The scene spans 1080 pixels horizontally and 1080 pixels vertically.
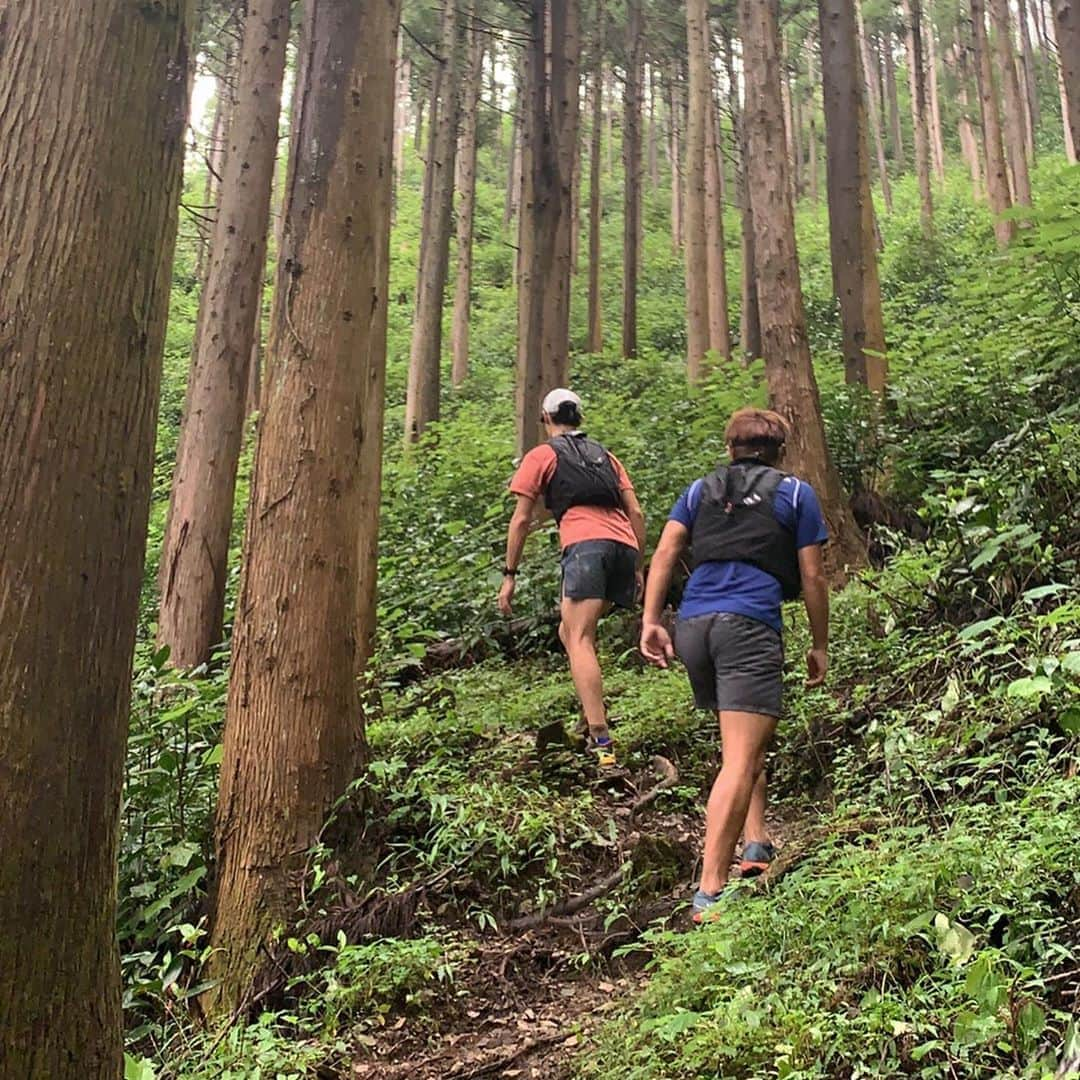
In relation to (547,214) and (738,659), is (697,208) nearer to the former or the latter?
(547,214)

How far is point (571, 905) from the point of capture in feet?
12.7

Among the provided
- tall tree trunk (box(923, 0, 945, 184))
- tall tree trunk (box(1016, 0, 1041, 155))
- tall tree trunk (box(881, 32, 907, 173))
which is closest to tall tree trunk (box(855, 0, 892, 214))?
tall tree trunk (box(881, 32, 907, 173))

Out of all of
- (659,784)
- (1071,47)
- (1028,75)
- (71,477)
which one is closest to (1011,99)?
(1028,75)

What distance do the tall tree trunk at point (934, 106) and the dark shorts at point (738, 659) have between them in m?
34.4

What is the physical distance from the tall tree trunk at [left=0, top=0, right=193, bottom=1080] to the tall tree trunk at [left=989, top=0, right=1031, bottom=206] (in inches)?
892

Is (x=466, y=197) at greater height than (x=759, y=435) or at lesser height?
greater

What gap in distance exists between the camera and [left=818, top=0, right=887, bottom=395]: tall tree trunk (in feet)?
30.4

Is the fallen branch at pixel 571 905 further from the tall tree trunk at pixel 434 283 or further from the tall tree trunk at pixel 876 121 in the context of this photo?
the tall tree trunk at pixel 876 121

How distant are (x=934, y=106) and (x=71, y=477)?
36618 millimetres

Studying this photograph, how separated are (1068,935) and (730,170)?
4090 cm

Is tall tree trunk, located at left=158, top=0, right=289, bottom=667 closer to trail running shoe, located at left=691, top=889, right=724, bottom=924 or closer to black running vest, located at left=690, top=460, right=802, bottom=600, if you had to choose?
black running vest, located at left=690, top=460, right=802, bottom=600

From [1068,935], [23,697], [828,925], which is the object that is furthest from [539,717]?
[23,697]

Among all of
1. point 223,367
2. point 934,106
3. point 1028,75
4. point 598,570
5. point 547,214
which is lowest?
point 598,570

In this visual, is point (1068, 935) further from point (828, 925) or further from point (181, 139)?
point (181, 139)
